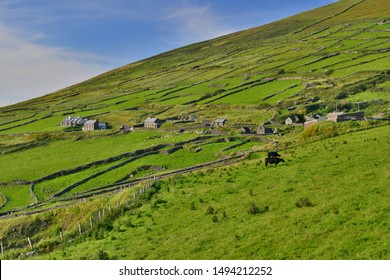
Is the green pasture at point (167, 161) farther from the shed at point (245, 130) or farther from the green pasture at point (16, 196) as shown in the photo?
the shed at point (245, 130)

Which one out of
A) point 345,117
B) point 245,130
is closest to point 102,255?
point 345,117

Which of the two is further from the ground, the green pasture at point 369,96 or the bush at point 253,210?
the green pasture at point 369,96

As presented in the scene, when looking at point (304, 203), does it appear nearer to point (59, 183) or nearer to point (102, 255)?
point (102, 255)

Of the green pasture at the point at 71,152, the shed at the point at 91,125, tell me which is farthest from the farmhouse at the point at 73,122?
the green pasture at the point at 71,152

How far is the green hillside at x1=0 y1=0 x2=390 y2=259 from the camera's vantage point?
19469 mm

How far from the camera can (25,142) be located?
105 meters

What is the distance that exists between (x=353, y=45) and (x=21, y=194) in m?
138

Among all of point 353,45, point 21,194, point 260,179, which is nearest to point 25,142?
point 21,194

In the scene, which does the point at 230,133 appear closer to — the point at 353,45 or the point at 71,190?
the point at 71,190

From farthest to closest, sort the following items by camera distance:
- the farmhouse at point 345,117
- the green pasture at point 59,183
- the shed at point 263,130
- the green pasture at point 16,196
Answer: the shed at point 263,130
the farmhouse at point 345,117
the green pasture at point 59,183
the green pasture at point 16,196

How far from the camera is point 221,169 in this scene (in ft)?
116

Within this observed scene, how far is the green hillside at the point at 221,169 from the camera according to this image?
1947cm

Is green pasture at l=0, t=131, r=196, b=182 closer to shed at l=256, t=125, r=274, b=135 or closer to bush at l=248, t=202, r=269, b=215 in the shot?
shed at l=256, t=125, r=274, b=135

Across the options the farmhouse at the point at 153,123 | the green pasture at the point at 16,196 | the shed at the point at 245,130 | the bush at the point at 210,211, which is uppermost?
the farmhouse at the point at 153,123
